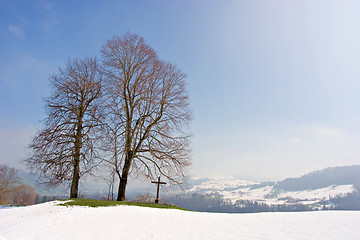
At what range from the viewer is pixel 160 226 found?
437 inches

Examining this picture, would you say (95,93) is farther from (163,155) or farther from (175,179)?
(175,179)

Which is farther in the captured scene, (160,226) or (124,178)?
(124,178)

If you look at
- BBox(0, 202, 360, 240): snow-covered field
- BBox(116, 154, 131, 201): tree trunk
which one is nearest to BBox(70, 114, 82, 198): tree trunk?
BBox(116, 154, 131, 201): tree trunk

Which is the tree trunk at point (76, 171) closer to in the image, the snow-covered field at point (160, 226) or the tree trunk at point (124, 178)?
the tree trunk at point (124, 178)

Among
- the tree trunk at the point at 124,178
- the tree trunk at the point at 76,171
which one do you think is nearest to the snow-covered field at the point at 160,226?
the tree trunk at the point at 76,171

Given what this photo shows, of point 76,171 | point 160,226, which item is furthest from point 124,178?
point 160,226

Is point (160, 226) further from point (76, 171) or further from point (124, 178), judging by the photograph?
point (76, 171)

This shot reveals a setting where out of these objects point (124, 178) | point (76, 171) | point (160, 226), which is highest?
point (76, 171)

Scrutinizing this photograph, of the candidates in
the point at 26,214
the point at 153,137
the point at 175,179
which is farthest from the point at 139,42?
→ the point at 26,214

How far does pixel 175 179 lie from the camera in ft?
68.1

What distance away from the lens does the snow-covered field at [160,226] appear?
9055 millimetres

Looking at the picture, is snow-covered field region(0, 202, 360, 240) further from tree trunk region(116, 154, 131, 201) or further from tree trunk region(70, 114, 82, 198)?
tree trunk region(116, 154, 131, 201)

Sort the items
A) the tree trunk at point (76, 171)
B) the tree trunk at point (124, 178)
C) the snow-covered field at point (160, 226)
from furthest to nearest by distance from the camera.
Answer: the tree trunk at point (124, 178), the tree trunk at point (76, 171), the snow-covered field at point (160, 226)

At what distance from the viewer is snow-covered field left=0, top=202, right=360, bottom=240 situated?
9055 millimetres
